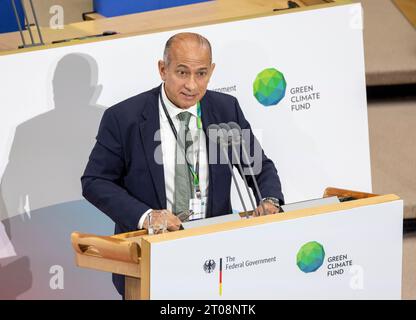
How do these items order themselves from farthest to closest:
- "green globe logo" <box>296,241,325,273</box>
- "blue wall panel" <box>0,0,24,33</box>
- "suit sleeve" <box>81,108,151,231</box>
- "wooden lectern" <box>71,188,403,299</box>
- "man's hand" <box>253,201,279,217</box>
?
"blue wall panel" <box>0,0,24,33</box> < "suit sleeve" <box>81,108,151,231</box> < "man's hand" <box>253,201,279,217</box> < "green globe logo" <box>296,241,325,273</box> < "wooden lectern" <box>71,188,403,299</box>

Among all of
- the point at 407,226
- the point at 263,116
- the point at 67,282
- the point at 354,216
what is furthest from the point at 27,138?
the point at 407,226

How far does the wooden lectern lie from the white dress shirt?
516mm

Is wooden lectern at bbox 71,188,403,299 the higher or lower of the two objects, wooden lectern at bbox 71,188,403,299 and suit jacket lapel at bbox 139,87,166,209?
the lower

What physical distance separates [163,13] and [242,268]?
6.28ft

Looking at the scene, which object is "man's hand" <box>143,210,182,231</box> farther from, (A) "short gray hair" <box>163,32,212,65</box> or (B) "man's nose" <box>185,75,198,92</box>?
(A) "short gray hair" <box>163,32,212,65</box>

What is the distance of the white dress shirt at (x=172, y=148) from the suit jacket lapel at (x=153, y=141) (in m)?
0.02

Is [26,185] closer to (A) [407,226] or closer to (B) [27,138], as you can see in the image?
(B) [27,138]

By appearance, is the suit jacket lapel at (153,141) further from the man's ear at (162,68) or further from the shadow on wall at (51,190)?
the shadow on wall at (51,190)

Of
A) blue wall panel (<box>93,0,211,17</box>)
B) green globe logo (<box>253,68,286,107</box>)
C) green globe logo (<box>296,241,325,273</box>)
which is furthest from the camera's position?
blue wall panel (<box>93,0,211,17</box>)

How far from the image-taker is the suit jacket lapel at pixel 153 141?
4.04 meters

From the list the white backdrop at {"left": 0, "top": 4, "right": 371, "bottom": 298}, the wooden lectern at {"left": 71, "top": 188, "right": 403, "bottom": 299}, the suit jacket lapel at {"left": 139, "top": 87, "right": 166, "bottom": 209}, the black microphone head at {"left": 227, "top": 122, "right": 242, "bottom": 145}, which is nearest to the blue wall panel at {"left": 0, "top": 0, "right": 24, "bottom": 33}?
the white backdrop at {"left": 0, "top": 4, "right": 371, "bottom": 298}

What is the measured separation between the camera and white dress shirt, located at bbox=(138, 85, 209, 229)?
4039 millimetres

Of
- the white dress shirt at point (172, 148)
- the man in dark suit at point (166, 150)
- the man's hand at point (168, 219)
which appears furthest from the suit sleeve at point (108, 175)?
the man's hand at point (168, 219)

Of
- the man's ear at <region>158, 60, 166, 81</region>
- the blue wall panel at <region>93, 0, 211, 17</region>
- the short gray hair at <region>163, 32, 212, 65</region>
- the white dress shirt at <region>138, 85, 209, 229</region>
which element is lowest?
the white dress shirt at <region>138, 85, 209, 229</region>
